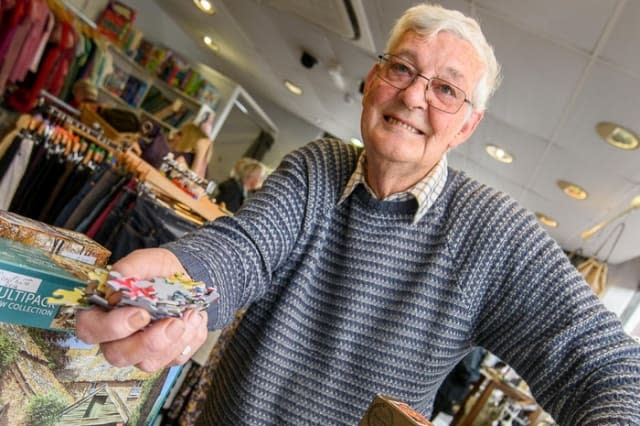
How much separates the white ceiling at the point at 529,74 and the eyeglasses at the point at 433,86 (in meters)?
1.69

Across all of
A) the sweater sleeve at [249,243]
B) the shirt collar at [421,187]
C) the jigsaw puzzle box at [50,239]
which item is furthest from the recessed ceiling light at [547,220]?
the jigsaw puzzle box at [50,239]

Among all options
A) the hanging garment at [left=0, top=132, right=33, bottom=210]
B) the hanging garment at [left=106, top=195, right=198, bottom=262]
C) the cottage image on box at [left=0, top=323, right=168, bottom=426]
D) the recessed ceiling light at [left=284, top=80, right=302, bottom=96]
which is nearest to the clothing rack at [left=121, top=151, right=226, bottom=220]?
the hanging garment at [left=106, top=195, right=198, bottom=262]

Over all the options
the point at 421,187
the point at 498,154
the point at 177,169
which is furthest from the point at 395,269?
the point at 498,154

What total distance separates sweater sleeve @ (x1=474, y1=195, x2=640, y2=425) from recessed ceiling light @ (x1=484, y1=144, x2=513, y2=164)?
4450 millimetres

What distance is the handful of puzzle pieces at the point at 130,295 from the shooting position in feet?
2.07

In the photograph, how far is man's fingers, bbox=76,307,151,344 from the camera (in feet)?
2.03

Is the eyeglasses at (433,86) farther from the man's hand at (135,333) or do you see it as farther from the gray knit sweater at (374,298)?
the man's hand at (135,333)

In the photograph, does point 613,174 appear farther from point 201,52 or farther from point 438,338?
point 201,52

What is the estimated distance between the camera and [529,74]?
3.39 metres

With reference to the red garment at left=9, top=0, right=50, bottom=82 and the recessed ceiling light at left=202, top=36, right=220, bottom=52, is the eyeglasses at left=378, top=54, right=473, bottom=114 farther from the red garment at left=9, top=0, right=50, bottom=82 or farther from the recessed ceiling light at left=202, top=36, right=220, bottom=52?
the recessed ceiling light at left=202, top=36, right=220, bottom=52

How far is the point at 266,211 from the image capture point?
1140mm

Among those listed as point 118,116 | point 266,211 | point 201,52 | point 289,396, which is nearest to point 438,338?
point 289,396

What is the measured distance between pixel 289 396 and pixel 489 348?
0.45m

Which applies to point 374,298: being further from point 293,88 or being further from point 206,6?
point 293,88
